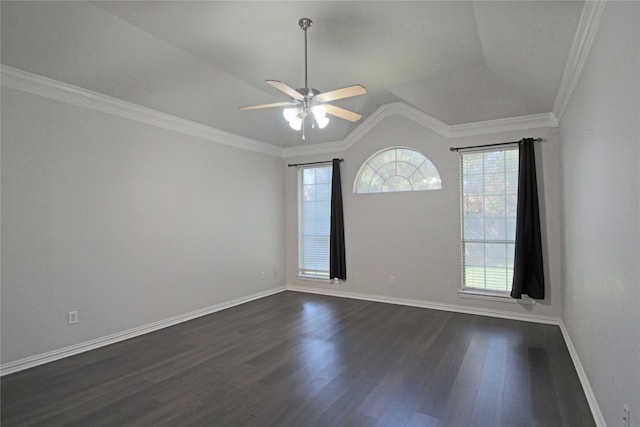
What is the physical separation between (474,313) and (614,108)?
3501mm

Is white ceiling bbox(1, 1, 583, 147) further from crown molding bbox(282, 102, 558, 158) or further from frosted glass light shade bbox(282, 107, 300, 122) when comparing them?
frosted glass light shade bbox(282, 107, 300, 122)

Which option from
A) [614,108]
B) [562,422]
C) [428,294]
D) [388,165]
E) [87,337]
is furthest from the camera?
[388,165]

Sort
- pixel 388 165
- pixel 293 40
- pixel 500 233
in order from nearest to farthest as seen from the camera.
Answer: pixel 293 40
pixel 500 233
pixel 388 165

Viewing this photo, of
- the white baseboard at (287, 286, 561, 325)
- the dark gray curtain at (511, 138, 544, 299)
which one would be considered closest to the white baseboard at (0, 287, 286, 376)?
the white baseboard at (287, 286, 561, 325)

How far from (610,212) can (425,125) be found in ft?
11.0

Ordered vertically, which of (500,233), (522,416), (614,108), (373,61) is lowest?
(522,416)

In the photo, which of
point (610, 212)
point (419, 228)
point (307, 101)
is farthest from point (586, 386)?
point (307, 101)

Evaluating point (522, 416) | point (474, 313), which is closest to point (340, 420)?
point (522, 416)

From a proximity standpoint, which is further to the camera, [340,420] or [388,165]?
[388,165]

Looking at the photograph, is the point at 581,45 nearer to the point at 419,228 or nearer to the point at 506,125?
the point at 506,125

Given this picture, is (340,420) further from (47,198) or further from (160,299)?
(47,198)

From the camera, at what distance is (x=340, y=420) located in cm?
227

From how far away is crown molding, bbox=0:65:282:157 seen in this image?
3.07m

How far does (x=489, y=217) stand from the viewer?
15.2 ft
